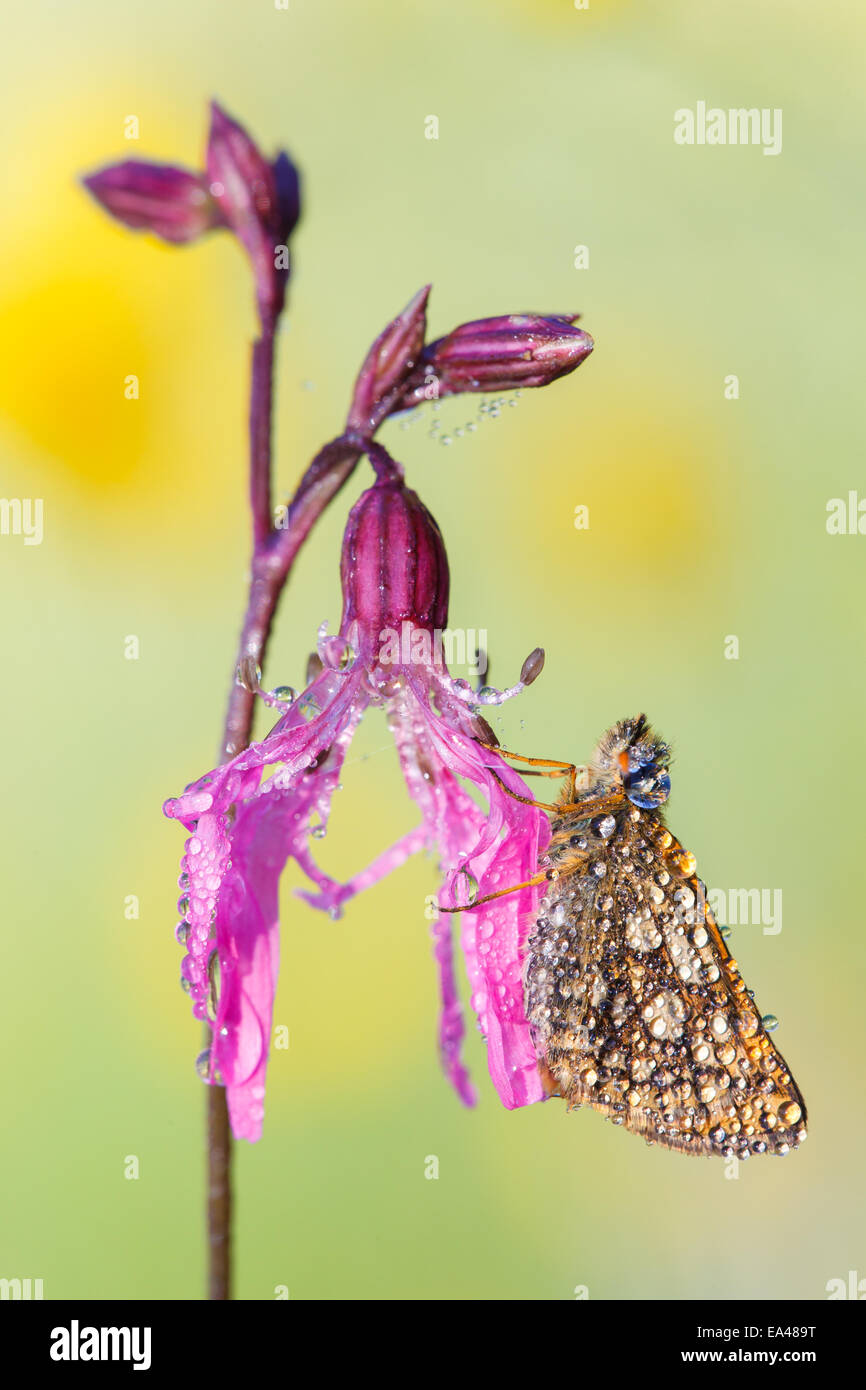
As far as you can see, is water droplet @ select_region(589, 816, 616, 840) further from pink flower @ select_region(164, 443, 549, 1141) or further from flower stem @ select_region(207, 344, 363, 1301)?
flower stem @ select_region(207, 344, 363, 1301)

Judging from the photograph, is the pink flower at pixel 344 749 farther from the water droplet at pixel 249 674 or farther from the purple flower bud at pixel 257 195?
the purple flower bud at pixel 257 195

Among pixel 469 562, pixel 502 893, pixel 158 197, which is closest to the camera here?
pixel 502 893

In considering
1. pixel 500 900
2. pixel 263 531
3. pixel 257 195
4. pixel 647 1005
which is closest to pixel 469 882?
pixel 500 900

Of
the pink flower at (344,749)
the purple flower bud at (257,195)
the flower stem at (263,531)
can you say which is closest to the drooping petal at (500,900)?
the pink flower at (344,749)

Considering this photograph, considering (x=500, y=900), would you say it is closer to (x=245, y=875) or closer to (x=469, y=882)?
(x=469, y=882)

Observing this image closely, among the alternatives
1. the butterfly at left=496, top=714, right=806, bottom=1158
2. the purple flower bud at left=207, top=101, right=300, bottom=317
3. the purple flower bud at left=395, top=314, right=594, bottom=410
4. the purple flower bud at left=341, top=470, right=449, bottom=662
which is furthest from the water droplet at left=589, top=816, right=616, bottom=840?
the purple flower bud at left=207, top=101, right=300, bottom=317
